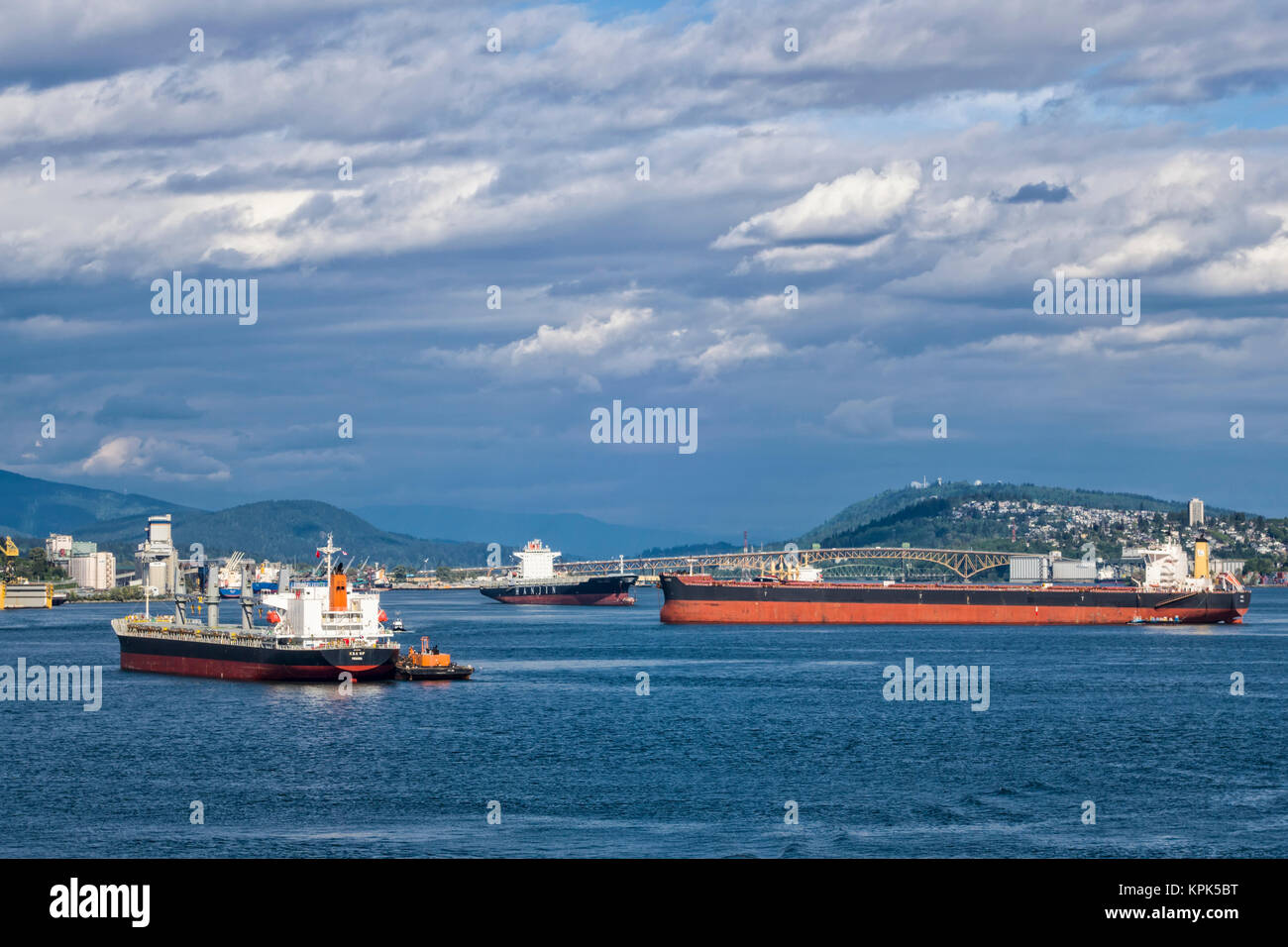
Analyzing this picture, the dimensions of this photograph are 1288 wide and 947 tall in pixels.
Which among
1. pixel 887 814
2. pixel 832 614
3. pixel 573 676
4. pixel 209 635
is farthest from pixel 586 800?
pixel 832 614

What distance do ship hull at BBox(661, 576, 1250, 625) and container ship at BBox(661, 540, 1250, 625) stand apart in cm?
8

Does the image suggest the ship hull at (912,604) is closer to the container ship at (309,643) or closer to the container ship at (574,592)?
the container ship at (309,643)

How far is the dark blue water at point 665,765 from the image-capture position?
29.4 meters

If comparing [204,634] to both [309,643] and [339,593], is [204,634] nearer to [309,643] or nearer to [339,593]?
[309,643]

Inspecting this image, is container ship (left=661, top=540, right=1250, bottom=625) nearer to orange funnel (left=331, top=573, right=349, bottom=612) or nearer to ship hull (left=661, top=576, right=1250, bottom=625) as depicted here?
ship hull (left=661, top=576, right=1250, bottom=625)

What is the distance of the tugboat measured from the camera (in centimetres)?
6425

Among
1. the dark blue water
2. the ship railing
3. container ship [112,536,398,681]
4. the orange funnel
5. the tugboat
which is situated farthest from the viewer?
the ship railing

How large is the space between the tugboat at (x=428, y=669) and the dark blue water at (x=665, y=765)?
2.88ft

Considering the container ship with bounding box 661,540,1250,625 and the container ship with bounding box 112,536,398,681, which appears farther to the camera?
the container ship with bounding box 661,540,1250,625

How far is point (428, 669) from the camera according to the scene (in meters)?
64.3

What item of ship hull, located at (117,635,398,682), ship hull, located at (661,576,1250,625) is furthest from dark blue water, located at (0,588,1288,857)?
ship hull, located at (661,576,1250,625)

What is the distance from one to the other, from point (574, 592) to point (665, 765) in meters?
149

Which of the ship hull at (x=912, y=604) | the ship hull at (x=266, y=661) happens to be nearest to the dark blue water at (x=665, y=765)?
the ship hull at (x=266, y=661)

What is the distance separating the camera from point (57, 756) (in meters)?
42.8
